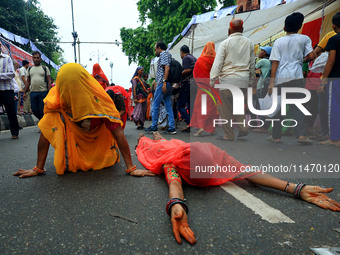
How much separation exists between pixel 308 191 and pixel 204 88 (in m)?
3.51

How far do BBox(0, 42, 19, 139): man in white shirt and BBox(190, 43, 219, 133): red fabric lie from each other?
362 centimetres

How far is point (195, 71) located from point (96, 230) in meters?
4.11

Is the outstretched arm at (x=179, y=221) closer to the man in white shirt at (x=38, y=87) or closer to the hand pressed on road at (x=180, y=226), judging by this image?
the hand pressed on road at (x=180, y=226)

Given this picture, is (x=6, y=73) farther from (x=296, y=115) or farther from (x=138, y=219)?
(x=296, y=115)

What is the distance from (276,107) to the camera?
13.5 feet

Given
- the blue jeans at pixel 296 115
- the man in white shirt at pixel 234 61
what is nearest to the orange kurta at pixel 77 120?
the man in white shirt at pixel 234 61

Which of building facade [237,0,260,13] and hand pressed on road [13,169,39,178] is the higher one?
building facade [237,0,260,13]

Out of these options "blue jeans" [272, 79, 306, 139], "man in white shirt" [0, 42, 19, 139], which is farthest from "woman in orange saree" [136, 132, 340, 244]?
"man in white shirt" [0, 42, 19, 139]

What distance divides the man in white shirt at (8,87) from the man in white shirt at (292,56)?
475cm

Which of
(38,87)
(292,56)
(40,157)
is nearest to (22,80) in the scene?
(38,87)

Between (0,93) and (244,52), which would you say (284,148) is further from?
(0,93)

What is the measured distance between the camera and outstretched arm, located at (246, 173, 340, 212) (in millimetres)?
1463

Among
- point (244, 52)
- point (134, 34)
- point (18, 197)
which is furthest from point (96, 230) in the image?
point (134, 34)

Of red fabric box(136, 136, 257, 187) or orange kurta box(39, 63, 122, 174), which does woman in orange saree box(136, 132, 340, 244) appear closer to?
red fabric box(136, 136, 257, 187)
